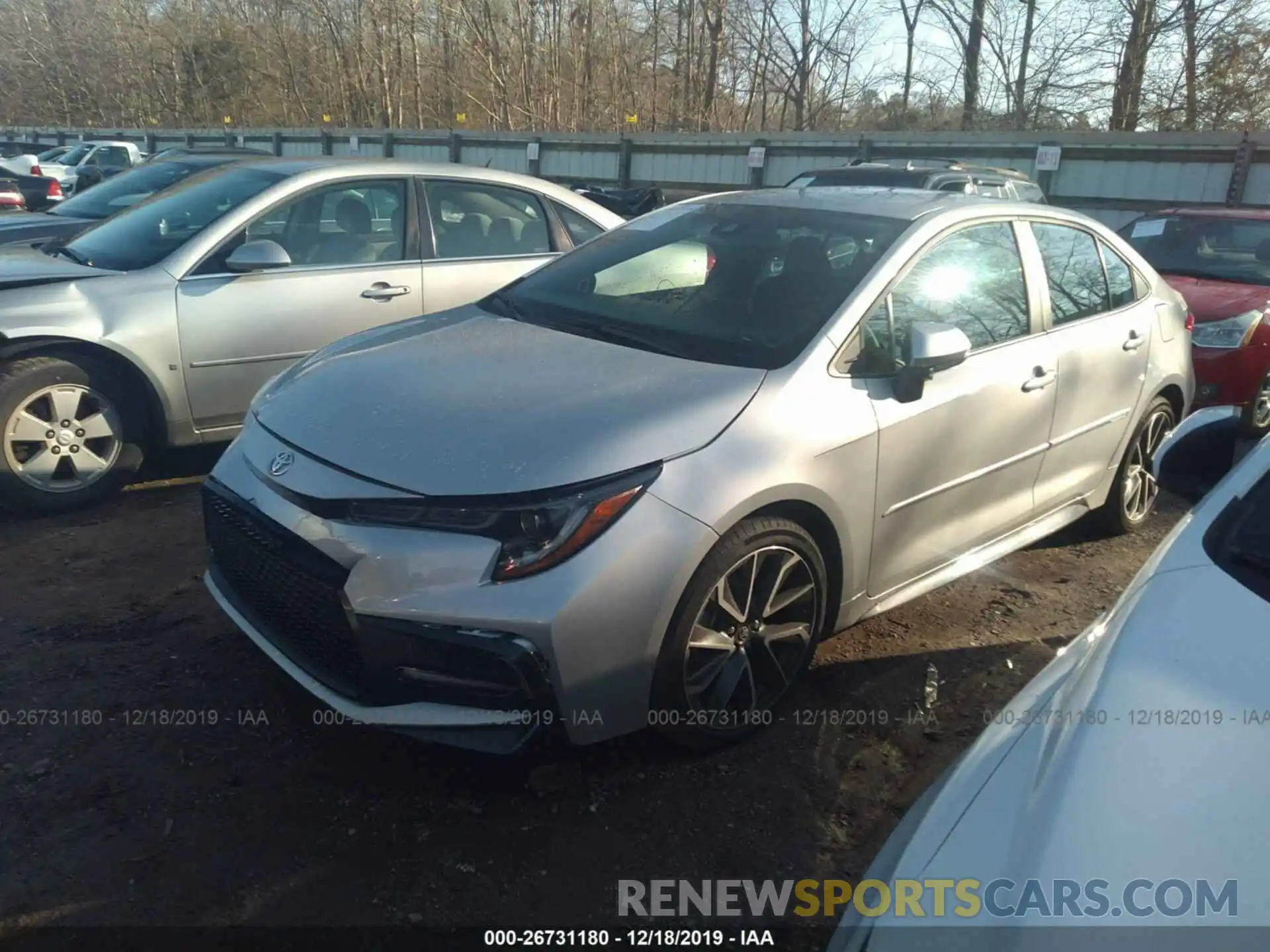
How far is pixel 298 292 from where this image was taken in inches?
198

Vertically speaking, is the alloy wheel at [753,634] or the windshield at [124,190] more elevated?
the windshield at [124,190]

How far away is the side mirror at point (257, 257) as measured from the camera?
186 inches

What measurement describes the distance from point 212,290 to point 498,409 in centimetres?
267

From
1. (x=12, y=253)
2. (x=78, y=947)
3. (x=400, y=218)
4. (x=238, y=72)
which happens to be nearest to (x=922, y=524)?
(x=78, y=947)

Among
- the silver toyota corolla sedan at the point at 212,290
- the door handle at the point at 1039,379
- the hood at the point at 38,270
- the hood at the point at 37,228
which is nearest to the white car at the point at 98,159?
the hood at the point at 37,228

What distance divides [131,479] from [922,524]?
377cm

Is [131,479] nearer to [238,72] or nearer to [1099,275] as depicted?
[1099,275]

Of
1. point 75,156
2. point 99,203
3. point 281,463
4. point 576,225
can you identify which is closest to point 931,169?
point 576,225

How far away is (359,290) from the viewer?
522 cm

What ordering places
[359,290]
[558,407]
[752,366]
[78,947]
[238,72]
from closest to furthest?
[78,947]
[558,407]
[752,366]
[359,290]
[238,72]

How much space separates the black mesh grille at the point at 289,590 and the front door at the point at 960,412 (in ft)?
5.61

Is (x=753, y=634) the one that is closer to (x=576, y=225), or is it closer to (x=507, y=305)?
(x=507, y=305)

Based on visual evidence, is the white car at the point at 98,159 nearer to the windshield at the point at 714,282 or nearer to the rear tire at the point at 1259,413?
the windshield at the point at 714,282

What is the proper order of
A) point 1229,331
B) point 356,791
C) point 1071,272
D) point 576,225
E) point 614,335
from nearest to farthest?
point 356,791, point 614,335, point 1071,272, point 576,225, point 1229,331
